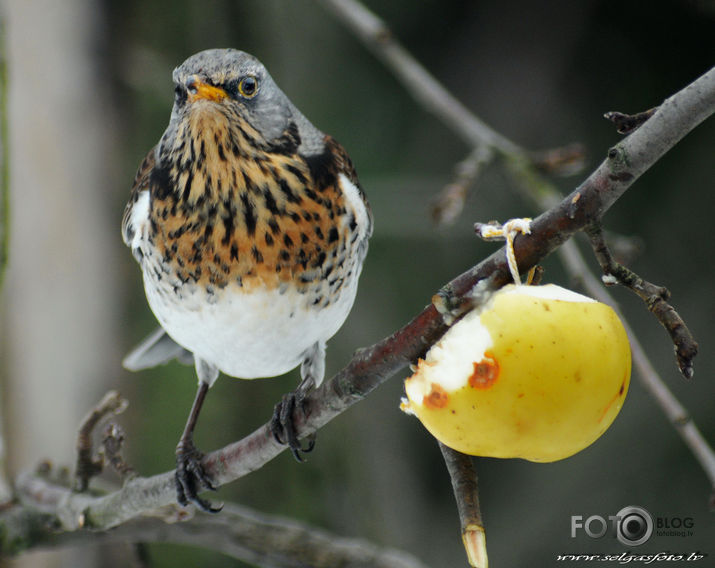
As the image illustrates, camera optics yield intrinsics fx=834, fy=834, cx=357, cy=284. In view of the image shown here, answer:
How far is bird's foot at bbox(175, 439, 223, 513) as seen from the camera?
182cm

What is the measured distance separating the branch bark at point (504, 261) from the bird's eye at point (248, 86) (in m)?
0.66

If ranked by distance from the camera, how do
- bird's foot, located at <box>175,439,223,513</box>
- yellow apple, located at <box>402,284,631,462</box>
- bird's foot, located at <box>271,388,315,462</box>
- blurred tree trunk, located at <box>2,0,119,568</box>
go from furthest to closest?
blurred tree trunk, located at <box>2,0,119,568</box> < bird's foot, located at <box>175,439,223,513</box> < bird's foot, located at <box>271,388,315,462</box> < yellow apple, located at <box>402,284,631,462</box>

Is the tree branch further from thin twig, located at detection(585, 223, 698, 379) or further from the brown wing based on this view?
thin twig, located at detection(585, 223, 698, 379)

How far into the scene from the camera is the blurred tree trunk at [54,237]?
10.5 feet

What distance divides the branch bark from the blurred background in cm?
182

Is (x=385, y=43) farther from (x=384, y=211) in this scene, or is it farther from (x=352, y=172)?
(x=384, y=211)

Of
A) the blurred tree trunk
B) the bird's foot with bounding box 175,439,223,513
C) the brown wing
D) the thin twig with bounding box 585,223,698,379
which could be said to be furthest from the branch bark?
the blurred tree trunk

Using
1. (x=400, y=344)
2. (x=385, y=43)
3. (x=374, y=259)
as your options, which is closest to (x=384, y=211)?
(x=374, y=259)

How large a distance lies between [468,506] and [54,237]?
2556 mm

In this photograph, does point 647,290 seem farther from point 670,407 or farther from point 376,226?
point 376,226

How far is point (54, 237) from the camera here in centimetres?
326

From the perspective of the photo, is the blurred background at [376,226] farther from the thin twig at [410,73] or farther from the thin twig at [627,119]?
the thin twig at [627,119]

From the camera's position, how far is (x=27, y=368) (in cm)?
325

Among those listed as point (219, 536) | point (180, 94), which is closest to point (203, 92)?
point (180, 94)
